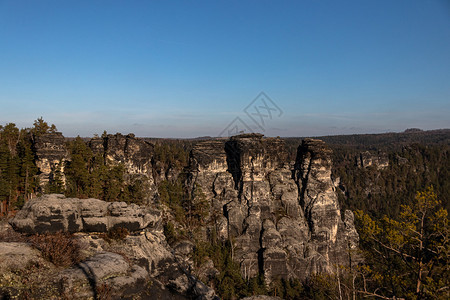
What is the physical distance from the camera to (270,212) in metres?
56.4

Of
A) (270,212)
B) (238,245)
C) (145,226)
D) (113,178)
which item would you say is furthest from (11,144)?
(270,212)

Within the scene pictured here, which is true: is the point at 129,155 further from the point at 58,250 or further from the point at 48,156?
the point at 58,250

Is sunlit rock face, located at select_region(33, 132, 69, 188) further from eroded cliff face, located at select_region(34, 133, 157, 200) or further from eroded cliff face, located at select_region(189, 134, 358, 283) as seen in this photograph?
eroded cliff face, located at select_region(189, 134, 358, 283)

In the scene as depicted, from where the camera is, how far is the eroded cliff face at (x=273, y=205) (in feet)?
168

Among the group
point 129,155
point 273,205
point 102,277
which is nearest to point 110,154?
point 129,155

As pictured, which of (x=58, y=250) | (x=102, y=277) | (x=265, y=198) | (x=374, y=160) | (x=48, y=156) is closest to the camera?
(x=102, y=277)

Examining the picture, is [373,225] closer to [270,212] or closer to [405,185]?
[270,212]

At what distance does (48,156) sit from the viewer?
4350 cm

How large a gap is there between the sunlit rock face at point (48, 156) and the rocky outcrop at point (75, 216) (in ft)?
78.5

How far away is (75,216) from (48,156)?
28.5 metres

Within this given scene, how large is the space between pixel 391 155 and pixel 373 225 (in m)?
170

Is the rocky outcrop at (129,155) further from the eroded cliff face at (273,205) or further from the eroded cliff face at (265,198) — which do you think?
the eroded cliff face at (273,205)

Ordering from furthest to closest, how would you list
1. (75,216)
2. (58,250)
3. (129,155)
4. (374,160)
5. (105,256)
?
(374,160), (129,155), (75,216), (105,256), (58,250)

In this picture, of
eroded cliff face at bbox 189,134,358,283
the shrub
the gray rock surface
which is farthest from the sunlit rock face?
the gray rock surface
